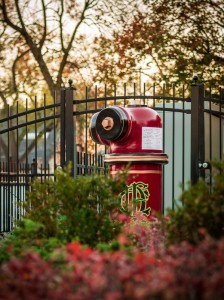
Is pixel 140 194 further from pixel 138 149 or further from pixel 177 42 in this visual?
pixel 177 42

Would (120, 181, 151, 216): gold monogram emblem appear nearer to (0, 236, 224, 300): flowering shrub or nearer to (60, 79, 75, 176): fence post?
(60, 79, 75, 176): fence post

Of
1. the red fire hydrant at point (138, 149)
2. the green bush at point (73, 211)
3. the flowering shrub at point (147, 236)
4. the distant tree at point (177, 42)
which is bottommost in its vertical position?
the flowering shrub at point (147, 236)

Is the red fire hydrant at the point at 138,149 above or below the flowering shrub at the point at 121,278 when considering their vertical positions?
above

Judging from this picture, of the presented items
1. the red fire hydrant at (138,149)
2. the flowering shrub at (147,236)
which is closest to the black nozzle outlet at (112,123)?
the red fire hydrant at (138,149)

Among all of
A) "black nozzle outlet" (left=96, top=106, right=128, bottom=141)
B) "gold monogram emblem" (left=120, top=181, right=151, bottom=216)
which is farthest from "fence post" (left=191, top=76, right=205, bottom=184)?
"black nozzle outlet" (left=96, top=106, right=128, bottom=141)

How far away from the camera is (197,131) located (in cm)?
963

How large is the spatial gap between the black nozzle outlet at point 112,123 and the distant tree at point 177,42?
9.87 meters

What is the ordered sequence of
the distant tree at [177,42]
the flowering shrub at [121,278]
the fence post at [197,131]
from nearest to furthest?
the flowering shrub at [121,278] < the fence post at [197,131] < the distant tree at [177,42]

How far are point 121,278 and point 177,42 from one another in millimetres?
16177

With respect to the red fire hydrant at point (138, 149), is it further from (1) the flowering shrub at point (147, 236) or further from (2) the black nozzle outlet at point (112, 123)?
(1) the flowering shrub at point (147, 236)

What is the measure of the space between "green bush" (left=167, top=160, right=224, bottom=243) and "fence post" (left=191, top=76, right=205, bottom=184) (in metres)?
4.99

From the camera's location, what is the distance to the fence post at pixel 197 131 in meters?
9.52

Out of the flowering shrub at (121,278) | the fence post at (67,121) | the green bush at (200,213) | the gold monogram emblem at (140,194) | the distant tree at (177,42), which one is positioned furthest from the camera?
the distant tree at (177,42)

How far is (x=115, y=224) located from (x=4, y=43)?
1895 centimetres
